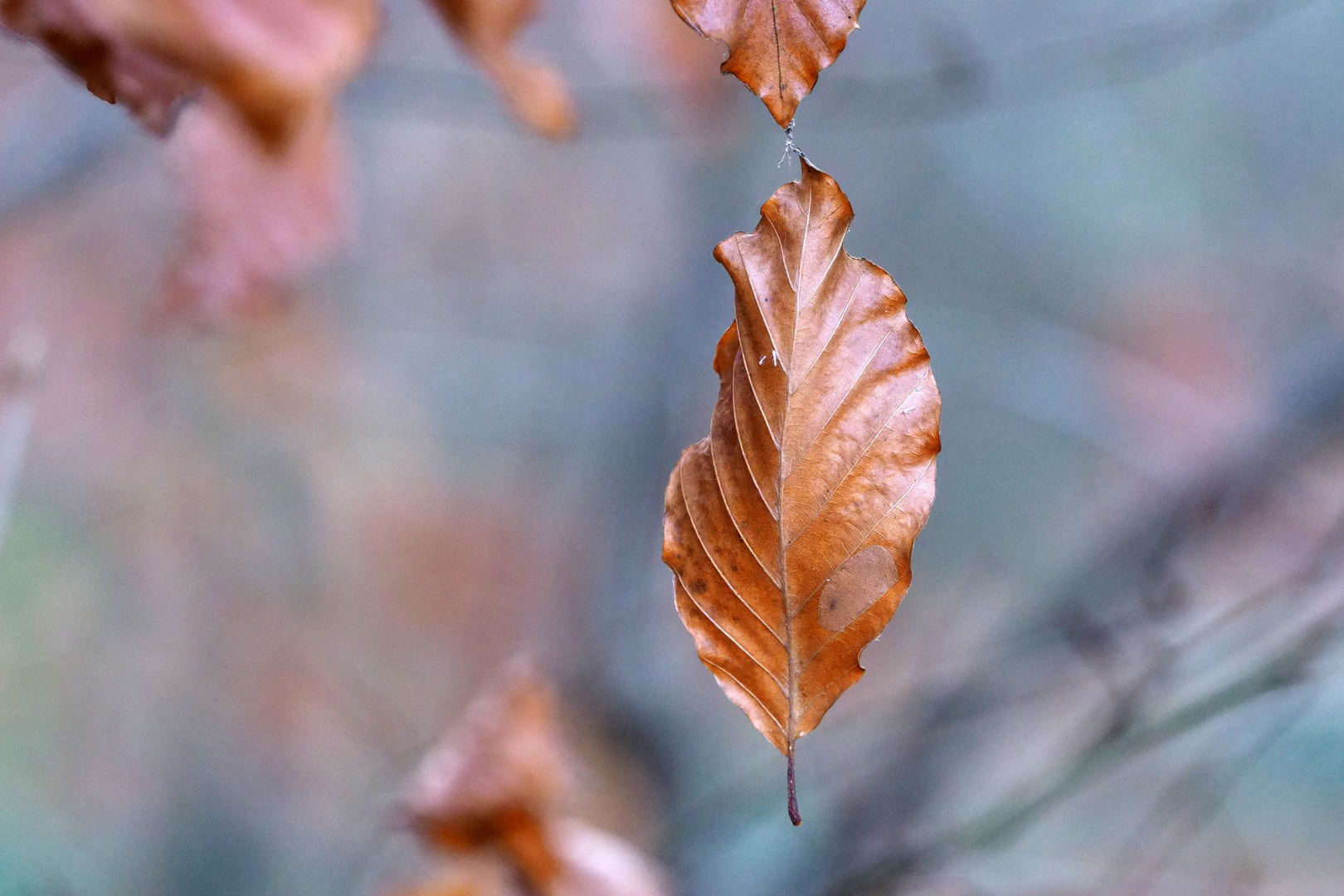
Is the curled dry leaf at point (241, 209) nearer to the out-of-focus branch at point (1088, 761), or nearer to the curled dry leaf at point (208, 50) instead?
the curled dry leaf at point (208, 50)

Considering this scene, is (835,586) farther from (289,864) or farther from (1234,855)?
(1234,855)

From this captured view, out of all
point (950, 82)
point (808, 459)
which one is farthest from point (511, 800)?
point (950, 82)

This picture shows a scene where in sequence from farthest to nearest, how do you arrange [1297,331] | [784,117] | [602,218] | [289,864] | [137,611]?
[602,218]
[1297,331]
[137,611]
[289,864]
[784,117]

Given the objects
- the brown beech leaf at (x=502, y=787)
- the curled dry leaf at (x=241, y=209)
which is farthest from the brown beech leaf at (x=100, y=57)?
the curled dry leaf at (x=241, y=209)

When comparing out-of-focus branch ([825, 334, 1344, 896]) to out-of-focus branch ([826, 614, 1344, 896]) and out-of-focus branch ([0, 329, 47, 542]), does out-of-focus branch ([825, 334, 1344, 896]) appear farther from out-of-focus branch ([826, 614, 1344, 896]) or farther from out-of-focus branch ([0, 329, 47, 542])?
out-of-focus branch ([0, 329, 47, 542])

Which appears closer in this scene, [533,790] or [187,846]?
[533,790]

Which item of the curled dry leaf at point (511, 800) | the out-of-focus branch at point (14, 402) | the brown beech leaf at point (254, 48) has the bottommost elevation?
the curled dry leaf at point (511, 800)

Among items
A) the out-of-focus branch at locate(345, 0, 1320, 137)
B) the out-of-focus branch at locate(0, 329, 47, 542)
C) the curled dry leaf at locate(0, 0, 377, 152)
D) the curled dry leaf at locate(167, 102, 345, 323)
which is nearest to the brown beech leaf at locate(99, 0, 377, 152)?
the curled dry leaf at locate(0, 0, 377, 152)

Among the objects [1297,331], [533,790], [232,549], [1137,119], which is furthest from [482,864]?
[1137,119]
